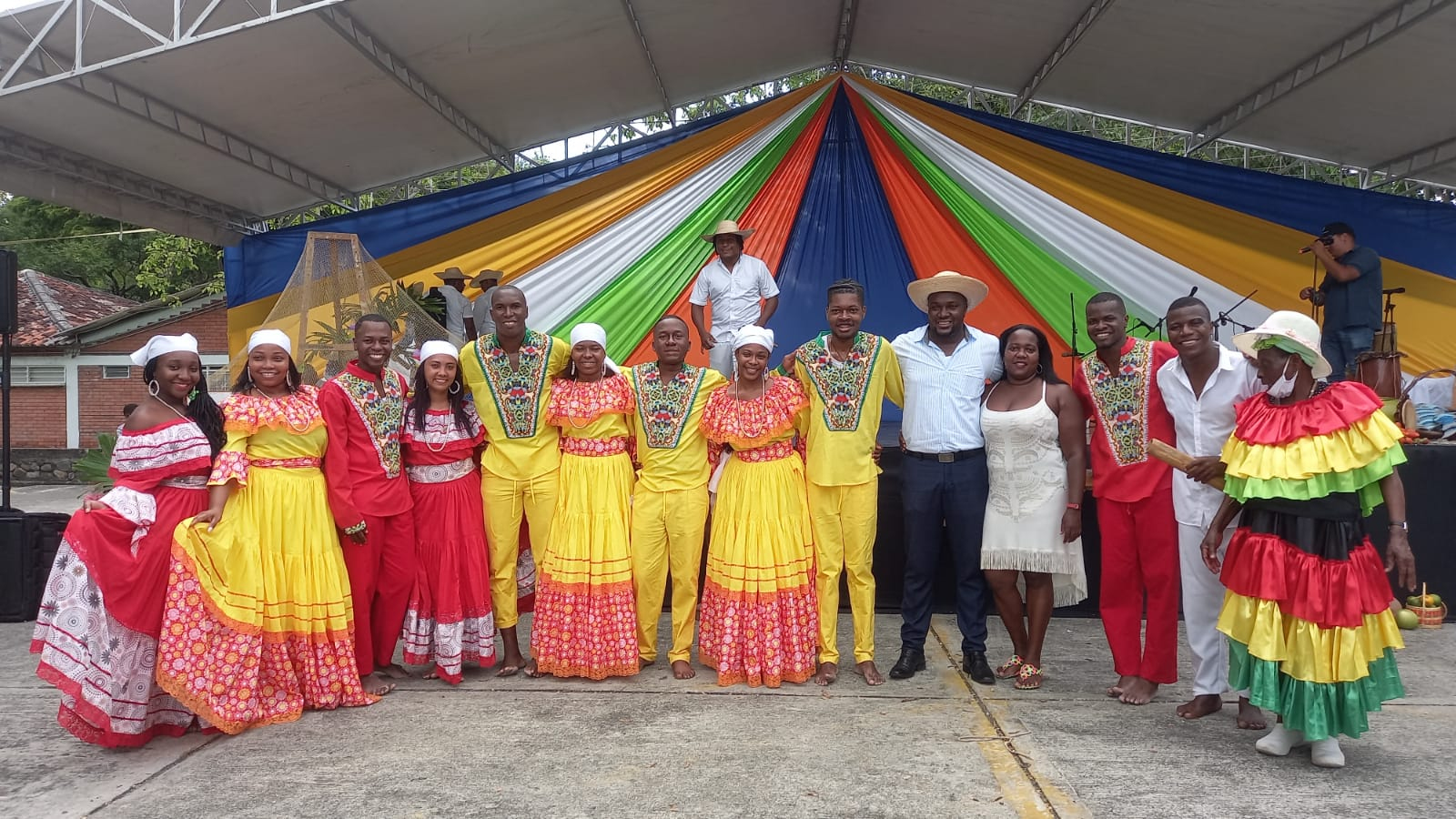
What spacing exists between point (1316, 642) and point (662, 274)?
227 inches

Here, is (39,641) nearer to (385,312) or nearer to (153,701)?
(153,701)

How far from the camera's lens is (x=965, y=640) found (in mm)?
4043

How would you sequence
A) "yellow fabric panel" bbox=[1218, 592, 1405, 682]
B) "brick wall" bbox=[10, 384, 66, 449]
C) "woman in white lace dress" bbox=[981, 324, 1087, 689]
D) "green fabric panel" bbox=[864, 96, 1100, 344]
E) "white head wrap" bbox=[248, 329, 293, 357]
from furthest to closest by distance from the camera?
"brick wall" bbox=[10, 384, 66, 449] < "green fabric panel" bbox=[864, 96, 1100, 344] < "woman in white lace dress" bbox=[981, 324, 1087, 689] < "white head wrap" bbox=[248, 329, 293, 357] < "yellow fabric panel" bbox=[1218, 592, 1405, 682]

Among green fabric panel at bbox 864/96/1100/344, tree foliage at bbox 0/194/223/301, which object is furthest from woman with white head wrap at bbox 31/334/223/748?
tree foliage at bbox 0/194/223/301

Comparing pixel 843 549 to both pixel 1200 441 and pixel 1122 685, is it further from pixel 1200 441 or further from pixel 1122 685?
pixel 1200 441

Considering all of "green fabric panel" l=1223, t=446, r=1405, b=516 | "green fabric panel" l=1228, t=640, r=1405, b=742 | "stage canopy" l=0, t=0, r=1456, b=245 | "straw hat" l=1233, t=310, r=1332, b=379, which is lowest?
"green fabric panel" l=1228, t=640, r=1405, b=742

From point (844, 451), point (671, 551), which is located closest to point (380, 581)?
point (671, 551)

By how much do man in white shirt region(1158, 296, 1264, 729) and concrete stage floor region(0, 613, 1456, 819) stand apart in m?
0.19

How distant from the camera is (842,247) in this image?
8.40 m

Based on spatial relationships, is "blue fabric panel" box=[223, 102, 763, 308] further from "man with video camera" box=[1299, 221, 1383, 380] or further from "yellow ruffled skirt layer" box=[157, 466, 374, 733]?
"yellow ruffled skirt layer" box=[157, 466, 374, 733]

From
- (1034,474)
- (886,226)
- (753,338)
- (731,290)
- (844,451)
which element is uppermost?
(886,226)

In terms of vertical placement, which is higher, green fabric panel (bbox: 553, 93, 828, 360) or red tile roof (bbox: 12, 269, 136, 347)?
red tile roof (bbox: 12, 269, 136, 347)

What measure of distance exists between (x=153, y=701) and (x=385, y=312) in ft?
11.2

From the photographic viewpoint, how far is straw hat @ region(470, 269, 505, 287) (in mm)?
7508
